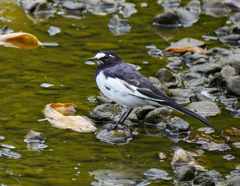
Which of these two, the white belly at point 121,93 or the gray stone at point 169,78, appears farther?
the gray stone at point 169,78

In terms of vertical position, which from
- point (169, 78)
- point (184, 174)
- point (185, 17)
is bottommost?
point (185, 17)

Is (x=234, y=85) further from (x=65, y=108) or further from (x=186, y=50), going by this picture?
(x=65, y=108)

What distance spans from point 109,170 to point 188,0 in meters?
8.87

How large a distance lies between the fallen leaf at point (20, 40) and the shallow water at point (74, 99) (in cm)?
23

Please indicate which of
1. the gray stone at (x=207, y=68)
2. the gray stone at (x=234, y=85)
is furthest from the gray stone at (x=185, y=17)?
the gray stone at (x=234, y=85)

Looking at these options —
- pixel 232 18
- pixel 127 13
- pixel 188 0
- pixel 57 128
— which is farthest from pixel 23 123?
pixel 188 0

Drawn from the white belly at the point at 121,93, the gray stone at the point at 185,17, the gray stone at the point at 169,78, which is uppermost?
the white belly at the point at 121,93

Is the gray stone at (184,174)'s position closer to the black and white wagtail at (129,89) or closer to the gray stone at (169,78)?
the black and white wagtail at (129,89)

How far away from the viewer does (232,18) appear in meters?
12.8

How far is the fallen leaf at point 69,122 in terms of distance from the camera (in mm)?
7395

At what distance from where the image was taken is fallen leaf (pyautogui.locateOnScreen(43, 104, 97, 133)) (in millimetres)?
7395

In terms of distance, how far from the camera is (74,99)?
845cm

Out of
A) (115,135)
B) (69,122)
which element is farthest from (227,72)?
(69,122)

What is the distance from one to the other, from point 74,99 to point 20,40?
2701 mm
